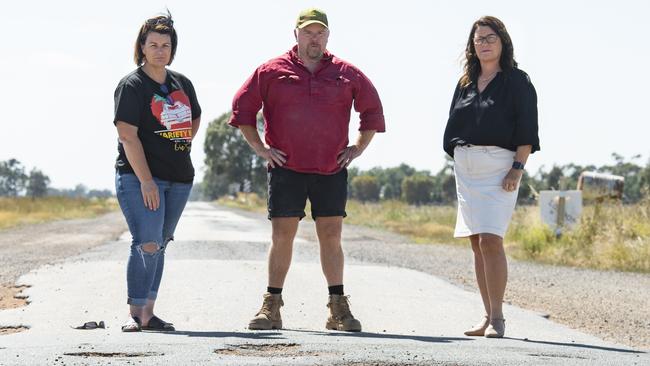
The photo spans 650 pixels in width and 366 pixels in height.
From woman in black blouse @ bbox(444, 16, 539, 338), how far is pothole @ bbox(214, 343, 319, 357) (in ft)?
5.26

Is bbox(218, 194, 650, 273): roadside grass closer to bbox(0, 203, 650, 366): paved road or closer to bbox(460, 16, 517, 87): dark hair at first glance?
bbox(0, 203, 650, 366): paved road

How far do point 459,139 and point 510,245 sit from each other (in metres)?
12.8

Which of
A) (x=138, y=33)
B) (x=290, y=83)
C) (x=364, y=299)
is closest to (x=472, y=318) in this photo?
(x=364, y=299)

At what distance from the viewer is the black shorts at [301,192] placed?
6.16 metres

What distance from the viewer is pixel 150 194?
5.83 meters

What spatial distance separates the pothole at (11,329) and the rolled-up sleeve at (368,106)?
2.78m

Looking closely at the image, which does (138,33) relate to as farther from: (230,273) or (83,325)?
(230,273)

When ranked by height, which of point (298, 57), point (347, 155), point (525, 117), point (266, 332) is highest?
point (298, 57)

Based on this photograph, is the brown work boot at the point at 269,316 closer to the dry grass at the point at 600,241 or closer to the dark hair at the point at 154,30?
the dark hair at the point at 154,30

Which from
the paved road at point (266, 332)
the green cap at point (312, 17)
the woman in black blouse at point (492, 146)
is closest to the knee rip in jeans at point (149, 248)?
the paved road at point (266, 332)

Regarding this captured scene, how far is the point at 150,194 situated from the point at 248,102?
0.87 metres

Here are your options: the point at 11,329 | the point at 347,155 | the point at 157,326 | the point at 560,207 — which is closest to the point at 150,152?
the point at 157,326

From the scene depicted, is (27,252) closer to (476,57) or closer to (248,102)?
(248,102)

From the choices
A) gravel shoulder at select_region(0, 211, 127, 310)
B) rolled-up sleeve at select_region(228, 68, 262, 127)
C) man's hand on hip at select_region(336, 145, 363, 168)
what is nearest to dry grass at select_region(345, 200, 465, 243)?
gravel shoulder at select_region(0, 211, 127, 310)
